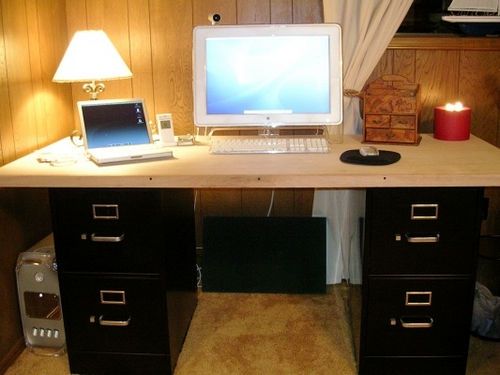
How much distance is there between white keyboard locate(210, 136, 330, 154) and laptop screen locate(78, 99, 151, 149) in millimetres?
279

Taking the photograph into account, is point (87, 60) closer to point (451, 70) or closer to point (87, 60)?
point (87, 60)

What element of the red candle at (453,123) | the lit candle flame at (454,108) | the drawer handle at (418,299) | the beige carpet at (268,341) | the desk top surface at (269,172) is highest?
the lit candle flame at (454,108)

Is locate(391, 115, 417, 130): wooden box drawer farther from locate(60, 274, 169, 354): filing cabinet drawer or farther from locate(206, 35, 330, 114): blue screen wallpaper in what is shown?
locate(60, 274, 169, 354): filing cabinet drawer

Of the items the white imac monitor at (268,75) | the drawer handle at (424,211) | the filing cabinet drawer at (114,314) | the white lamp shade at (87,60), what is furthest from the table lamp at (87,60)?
the drawer handle at (424,211)

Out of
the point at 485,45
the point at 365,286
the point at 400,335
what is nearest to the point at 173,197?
the point at 365,286

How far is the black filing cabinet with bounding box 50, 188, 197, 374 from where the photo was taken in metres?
1.90

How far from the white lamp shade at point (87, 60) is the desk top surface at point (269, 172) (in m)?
0.34

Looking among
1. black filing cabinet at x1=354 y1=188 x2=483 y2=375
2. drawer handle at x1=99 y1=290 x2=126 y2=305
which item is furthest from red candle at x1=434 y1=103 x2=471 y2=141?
drawer handle at x1=99 y1=290 x2=126 y2=305

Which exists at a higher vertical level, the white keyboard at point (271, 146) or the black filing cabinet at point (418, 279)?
the white keyboard at point (271, 146)

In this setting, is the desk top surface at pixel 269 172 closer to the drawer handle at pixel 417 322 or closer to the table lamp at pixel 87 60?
the table lamp at pixel 87 60

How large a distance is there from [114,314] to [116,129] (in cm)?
65

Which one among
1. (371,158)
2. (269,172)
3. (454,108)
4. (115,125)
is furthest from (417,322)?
(115,125)

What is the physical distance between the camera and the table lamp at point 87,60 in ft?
7.16

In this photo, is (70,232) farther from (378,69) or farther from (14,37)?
(378,69)
